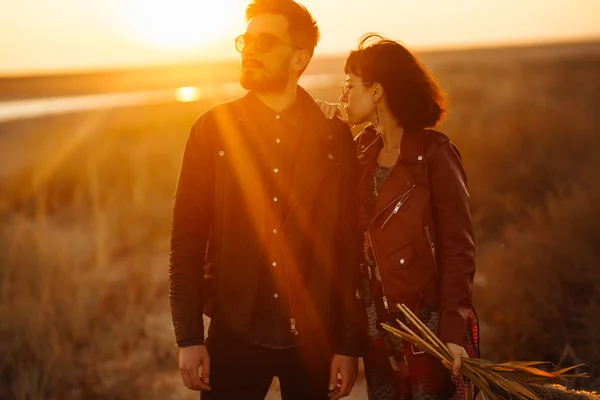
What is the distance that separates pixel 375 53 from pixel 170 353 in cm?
484

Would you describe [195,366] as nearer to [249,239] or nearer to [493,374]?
[249,239]

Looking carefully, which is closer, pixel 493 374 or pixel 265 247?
pixel 493 374

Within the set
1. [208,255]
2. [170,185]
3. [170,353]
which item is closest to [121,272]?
[170,353]

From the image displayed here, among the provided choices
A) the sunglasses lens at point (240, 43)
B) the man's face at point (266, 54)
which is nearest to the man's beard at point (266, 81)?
the man's face at point (266, 54)

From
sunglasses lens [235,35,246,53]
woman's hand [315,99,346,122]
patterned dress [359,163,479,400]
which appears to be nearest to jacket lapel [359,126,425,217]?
patterned dress [359,163,479,400]

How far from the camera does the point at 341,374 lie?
3594mm

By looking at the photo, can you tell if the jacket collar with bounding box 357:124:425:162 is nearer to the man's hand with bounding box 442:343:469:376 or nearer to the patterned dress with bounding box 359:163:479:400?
the patterned dress with bounding box 359:163:479:400

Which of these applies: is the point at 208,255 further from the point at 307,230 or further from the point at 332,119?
the point at 332,119

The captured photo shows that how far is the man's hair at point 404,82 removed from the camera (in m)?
3.72

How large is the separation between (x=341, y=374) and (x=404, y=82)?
1346 millimetres

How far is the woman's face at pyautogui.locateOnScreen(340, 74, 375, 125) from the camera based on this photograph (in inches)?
150

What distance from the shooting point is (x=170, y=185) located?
13.3 m

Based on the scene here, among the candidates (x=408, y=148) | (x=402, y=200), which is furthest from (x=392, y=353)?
(x=408, y=148)

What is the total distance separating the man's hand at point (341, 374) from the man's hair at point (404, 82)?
109cm
